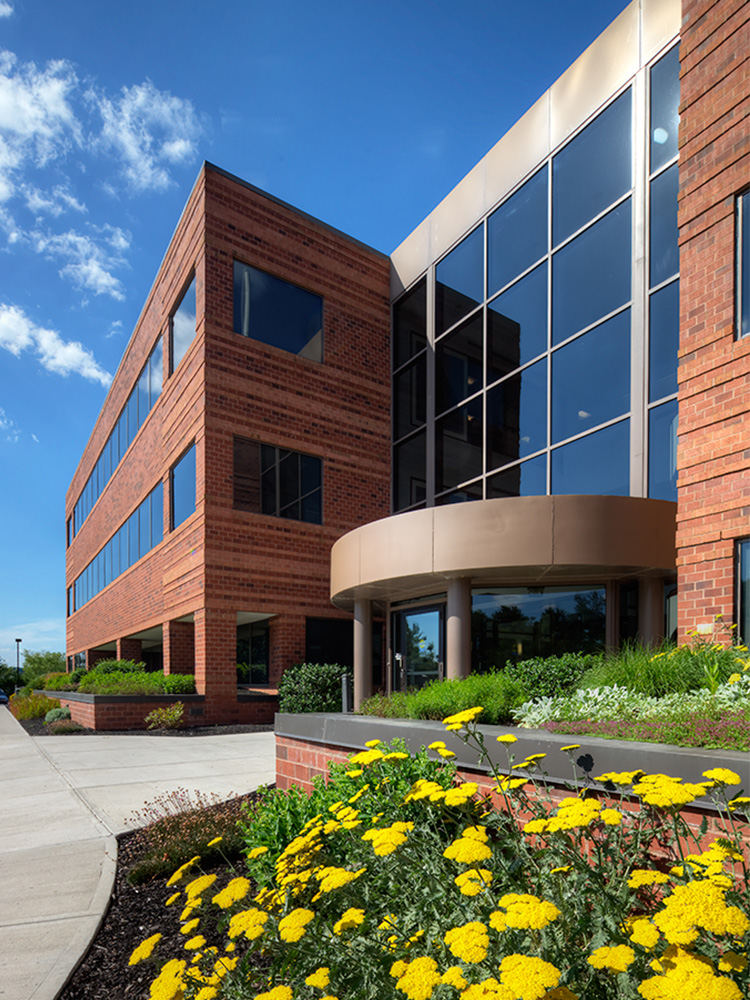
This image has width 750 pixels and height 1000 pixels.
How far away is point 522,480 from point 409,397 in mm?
5890

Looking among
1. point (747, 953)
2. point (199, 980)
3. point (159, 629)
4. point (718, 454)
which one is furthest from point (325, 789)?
point (159, 629)

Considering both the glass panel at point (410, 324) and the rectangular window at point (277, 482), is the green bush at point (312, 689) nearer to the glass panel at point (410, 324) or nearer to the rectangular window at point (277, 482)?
the rectangular window at point (277, 482)

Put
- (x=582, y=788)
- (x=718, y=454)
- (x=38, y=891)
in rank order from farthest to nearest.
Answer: (x=718, y=454) < (x=38, y=891) < (x=582, y=788)

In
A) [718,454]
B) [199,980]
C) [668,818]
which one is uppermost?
[718,454]

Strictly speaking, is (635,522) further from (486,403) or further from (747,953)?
(747,953)

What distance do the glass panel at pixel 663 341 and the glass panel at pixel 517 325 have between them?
2860 millimetres

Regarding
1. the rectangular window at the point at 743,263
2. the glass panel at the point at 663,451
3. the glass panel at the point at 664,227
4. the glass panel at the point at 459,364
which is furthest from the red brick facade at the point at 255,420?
the rectangular window at the point at 743,263

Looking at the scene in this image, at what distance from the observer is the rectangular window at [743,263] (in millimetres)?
7910

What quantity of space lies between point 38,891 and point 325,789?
2.20 m

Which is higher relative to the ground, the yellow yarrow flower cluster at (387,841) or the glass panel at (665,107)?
the glass panel at (665,107)

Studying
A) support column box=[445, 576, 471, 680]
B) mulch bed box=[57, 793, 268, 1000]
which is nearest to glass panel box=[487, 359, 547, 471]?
support column box=[445, 576, 471, 680]

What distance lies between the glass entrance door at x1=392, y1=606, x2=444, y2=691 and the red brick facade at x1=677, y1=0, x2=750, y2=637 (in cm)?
798

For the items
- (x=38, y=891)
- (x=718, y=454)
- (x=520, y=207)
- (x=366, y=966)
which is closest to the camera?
(x=366, y=966)

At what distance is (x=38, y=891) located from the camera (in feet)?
16.5
